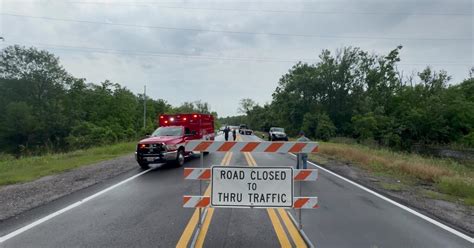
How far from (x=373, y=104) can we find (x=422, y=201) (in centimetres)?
4811

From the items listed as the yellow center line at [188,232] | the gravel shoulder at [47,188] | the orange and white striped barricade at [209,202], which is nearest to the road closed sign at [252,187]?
the orange and white striped barricade at [209,202]

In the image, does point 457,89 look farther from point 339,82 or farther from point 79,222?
point 79,222

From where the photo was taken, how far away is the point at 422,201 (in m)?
7.54

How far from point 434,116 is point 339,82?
1910 centimetres

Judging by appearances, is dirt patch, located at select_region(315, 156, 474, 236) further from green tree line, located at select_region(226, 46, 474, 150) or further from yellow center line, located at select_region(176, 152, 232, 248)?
green tree line, located at select_region(226, 46, 474, 150)

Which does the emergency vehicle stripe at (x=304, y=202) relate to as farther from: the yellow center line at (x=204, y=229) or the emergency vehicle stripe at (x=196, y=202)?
the yellow center line at (x=204, y=229)

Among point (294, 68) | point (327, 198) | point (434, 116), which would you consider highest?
point (294, 68)

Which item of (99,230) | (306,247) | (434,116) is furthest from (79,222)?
(434,116)

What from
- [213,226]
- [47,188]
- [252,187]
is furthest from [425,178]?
A: [47,188]

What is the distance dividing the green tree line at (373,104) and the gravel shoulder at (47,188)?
123 feet

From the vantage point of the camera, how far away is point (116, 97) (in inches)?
2522

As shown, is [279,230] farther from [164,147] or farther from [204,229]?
[164,147]

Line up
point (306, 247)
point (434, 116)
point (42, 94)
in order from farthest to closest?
point (42, 94), point (434, 116), point (306, 247)

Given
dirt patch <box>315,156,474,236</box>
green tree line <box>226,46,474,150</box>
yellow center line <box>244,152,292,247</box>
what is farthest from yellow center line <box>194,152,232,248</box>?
green tree line <box>226,46,474,150</box>
